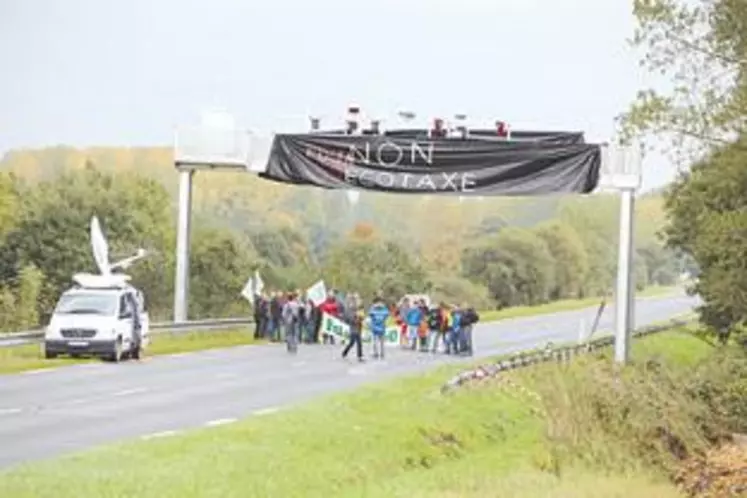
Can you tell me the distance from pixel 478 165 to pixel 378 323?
4.90m


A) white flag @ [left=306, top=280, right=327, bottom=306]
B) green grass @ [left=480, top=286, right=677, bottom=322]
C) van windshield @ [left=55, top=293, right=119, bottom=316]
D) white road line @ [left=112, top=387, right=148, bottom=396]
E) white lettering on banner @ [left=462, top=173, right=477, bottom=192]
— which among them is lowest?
green grass @ [left=480, top=286, right=677, bottom=322]

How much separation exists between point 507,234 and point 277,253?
2102 cm

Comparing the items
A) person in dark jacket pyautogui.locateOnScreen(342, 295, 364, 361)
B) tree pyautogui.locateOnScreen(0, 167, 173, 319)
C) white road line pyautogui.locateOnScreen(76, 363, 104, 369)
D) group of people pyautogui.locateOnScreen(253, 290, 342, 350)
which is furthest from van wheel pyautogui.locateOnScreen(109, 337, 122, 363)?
tree pyautogui.locateOnScreen(0, 167, 173, 319)

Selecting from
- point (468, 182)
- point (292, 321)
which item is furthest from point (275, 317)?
point (468, 182)

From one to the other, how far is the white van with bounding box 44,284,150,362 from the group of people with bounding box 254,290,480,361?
548cm

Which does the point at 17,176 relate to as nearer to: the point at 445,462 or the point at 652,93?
the point at 652,93

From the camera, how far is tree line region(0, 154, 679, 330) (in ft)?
209

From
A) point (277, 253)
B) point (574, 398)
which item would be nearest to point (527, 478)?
point (574, 398)

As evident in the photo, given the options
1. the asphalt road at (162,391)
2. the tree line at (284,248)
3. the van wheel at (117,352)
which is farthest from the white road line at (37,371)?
the tree line at (284,248)

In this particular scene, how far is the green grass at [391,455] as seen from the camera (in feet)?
49.0

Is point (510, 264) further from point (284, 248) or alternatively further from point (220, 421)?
point (220, 421)

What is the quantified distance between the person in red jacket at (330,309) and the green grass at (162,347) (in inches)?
87.7

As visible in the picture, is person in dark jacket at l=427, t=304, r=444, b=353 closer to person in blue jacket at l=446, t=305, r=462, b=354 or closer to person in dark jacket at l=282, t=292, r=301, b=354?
person in blue jacket at l=446, t=305, r=462, b=354

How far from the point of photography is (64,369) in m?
32.0
